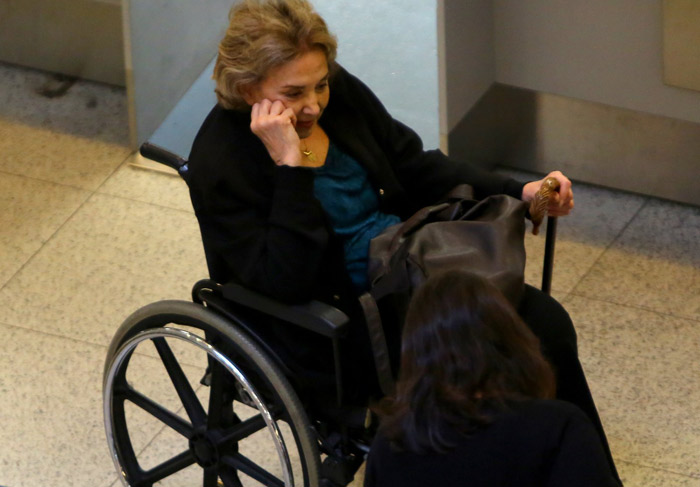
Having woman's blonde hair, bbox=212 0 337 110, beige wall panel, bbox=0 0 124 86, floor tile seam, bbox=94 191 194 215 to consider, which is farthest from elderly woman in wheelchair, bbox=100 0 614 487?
beige wall panel, bbox=0 0 124 86

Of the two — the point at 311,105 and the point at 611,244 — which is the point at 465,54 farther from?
the point at 311,105

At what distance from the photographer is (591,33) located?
3566 millimetres

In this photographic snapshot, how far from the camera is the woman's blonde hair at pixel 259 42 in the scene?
2117 mm

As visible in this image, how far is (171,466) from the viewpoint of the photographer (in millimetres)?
2443

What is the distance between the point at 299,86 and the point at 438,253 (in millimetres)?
405

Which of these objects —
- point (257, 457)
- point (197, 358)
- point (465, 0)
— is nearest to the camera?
point (257, 457)

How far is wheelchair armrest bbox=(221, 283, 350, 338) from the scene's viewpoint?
204 centimetres

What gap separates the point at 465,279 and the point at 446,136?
1.94m

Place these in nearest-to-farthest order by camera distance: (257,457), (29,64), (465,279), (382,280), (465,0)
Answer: (465,279), (382,280), (257,457), (465,0), (29,64)

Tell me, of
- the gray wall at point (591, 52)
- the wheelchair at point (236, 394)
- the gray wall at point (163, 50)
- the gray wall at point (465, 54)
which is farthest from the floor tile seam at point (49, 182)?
the wheelchair at point (236, 394)

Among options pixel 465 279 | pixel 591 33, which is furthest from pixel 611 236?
pixel 465 279

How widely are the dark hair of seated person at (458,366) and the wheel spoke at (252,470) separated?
2.25 feet

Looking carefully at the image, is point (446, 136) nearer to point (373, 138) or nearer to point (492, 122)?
point (492, 122)

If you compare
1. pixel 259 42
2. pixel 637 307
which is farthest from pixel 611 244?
pixel 259 42
